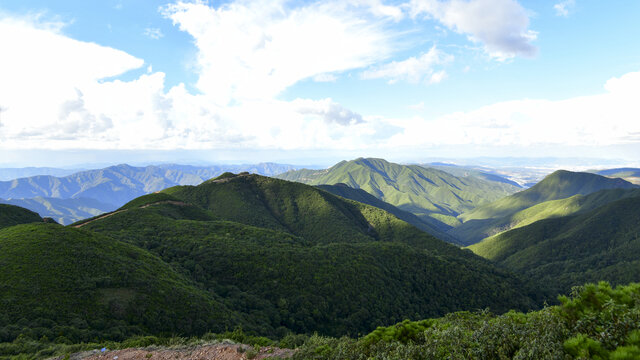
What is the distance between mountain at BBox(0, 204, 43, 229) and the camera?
86287 mm

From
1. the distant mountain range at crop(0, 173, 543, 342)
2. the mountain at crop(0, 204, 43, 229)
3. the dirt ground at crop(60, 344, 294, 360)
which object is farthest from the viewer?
the mountain at crop(0, 204, 43, 229)

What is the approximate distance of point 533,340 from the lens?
11.8m

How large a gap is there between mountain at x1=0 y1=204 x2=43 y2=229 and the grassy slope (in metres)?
45.7

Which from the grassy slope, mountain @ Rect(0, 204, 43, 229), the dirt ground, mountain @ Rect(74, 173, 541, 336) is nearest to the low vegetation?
the dirt ground

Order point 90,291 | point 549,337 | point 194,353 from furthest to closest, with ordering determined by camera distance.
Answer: point 90,291 < point 194,353 < point 549,337

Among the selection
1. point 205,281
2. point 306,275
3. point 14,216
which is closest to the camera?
point 205,281

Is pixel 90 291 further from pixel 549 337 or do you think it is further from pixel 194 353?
pixel 549 337

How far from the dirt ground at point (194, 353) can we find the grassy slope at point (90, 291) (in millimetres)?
11457

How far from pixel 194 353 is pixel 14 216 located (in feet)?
391

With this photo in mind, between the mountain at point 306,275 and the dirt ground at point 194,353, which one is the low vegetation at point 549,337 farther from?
the mountain at point 306,275

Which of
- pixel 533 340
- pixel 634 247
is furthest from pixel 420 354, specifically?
pixel 634 247

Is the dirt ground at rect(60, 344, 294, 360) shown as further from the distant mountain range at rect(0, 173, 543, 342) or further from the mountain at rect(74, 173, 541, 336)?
the mountain at rect(74, 173, 541, 336)

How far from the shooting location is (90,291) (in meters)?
40.7

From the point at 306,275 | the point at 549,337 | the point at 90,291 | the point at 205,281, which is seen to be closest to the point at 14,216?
the point at 205,281
